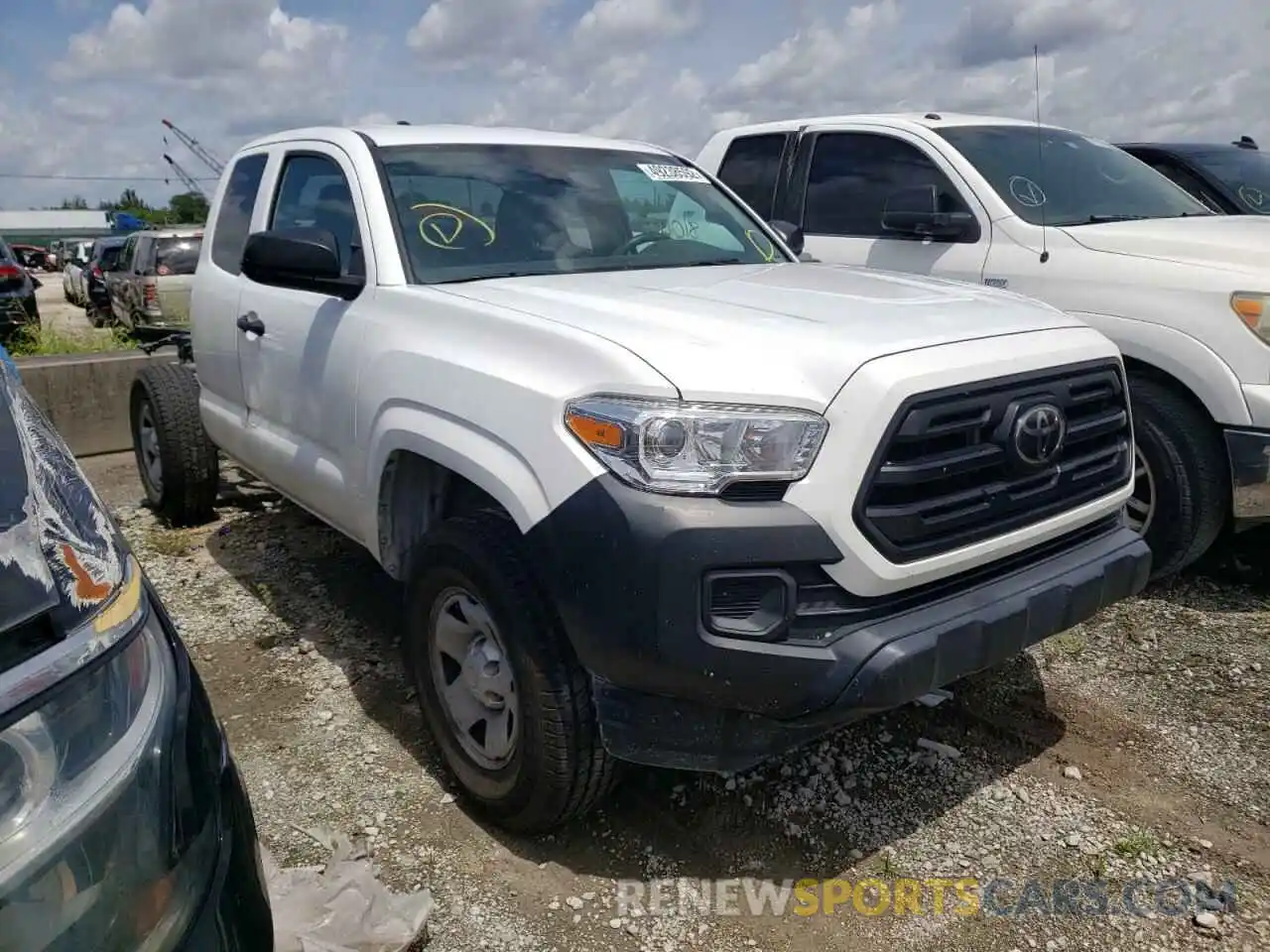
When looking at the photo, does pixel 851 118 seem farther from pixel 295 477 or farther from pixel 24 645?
pixel 24 645

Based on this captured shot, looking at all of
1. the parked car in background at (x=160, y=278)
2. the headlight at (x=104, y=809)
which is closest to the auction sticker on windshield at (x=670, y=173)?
the headlight at (x=104, y=809)

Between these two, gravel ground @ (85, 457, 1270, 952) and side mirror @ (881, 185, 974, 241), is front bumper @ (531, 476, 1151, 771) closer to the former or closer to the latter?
gravel ground @ (85, 457, 1270, 952)

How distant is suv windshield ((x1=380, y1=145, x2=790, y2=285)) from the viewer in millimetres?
3340

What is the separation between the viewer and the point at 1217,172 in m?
6.56

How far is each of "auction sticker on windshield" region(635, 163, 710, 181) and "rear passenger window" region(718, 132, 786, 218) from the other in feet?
5.38

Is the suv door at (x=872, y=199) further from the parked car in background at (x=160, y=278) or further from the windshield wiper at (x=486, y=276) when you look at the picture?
the parked car in background at (x=160, y=278)

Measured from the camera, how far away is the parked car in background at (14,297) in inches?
389

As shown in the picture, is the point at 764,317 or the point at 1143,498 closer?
the point at 764,317

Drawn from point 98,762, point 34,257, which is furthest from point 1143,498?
point 34,257

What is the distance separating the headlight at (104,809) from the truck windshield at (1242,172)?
677 cm

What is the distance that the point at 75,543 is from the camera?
148 centimetres

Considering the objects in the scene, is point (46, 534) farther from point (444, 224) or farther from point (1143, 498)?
point (1143, 498)

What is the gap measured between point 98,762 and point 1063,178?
5.12 metres

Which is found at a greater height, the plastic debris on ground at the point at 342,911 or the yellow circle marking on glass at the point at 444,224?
the yellow circle marking on glass at the point at 444,224
